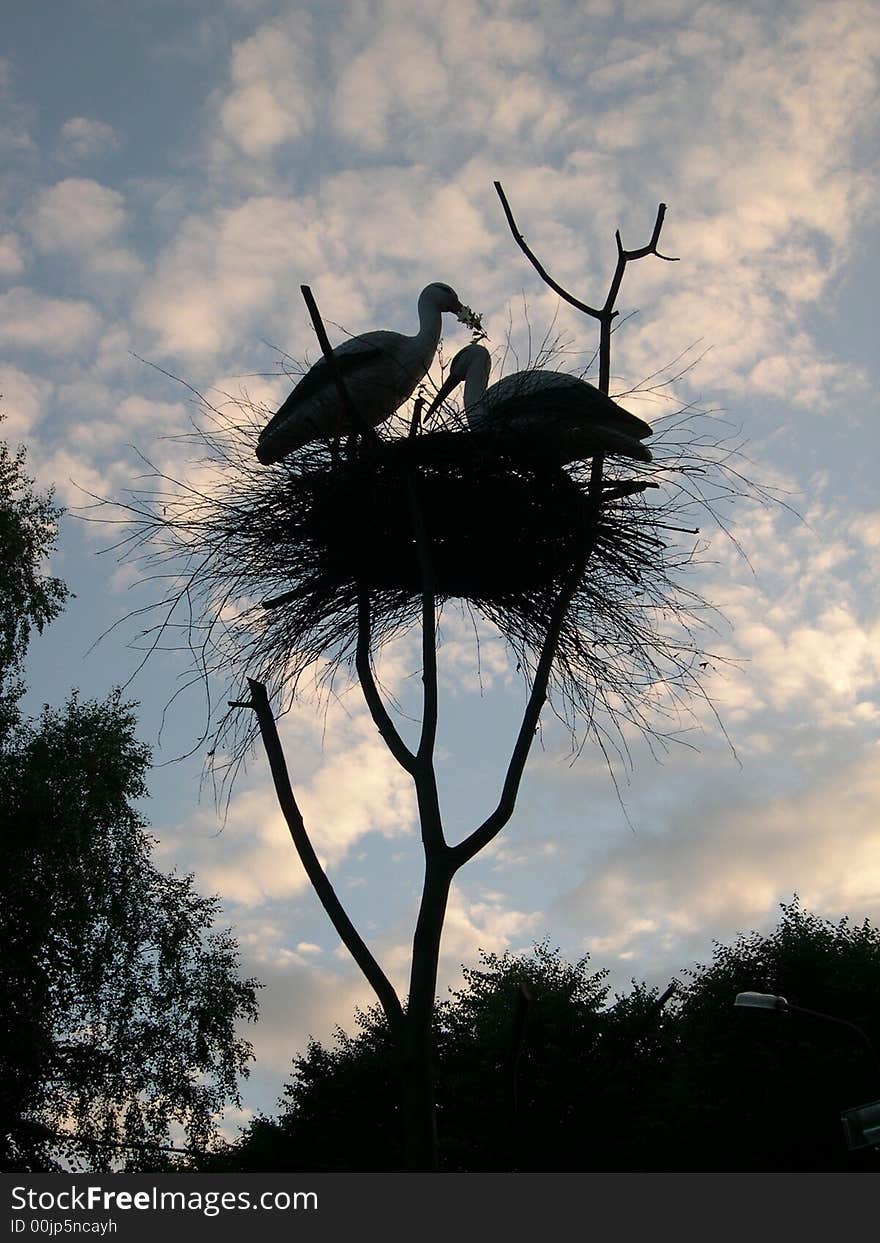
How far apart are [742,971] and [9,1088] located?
45.2ft

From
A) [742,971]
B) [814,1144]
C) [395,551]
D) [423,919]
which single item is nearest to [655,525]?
[395,551]

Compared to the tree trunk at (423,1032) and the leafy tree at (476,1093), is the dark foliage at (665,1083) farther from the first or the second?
the tree trunk at (423,1032)

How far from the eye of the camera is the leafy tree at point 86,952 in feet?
36.1

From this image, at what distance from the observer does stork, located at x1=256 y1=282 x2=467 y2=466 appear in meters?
4.67

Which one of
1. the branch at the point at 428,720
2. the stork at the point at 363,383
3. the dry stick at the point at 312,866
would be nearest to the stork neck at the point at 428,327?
the stork at the point at 363,383

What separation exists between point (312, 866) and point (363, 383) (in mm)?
2236

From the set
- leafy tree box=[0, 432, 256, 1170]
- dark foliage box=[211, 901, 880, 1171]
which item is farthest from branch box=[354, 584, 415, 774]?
dark foliage box=[211, 901, 880, 1171]

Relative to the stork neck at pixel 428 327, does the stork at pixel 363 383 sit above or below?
below

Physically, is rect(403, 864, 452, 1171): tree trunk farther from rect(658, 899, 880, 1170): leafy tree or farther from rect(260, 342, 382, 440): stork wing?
rect(658, 899, 880, 1170): leafy tree

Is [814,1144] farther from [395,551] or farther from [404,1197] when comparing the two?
[404,1197]

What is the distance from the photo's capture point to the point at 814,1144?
18047mm

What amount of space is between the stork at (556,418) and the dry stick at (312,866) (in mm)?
1271

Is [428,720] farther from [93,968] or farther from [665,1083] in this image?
[665,1083]

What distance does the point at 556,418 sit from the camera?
14.1ft
